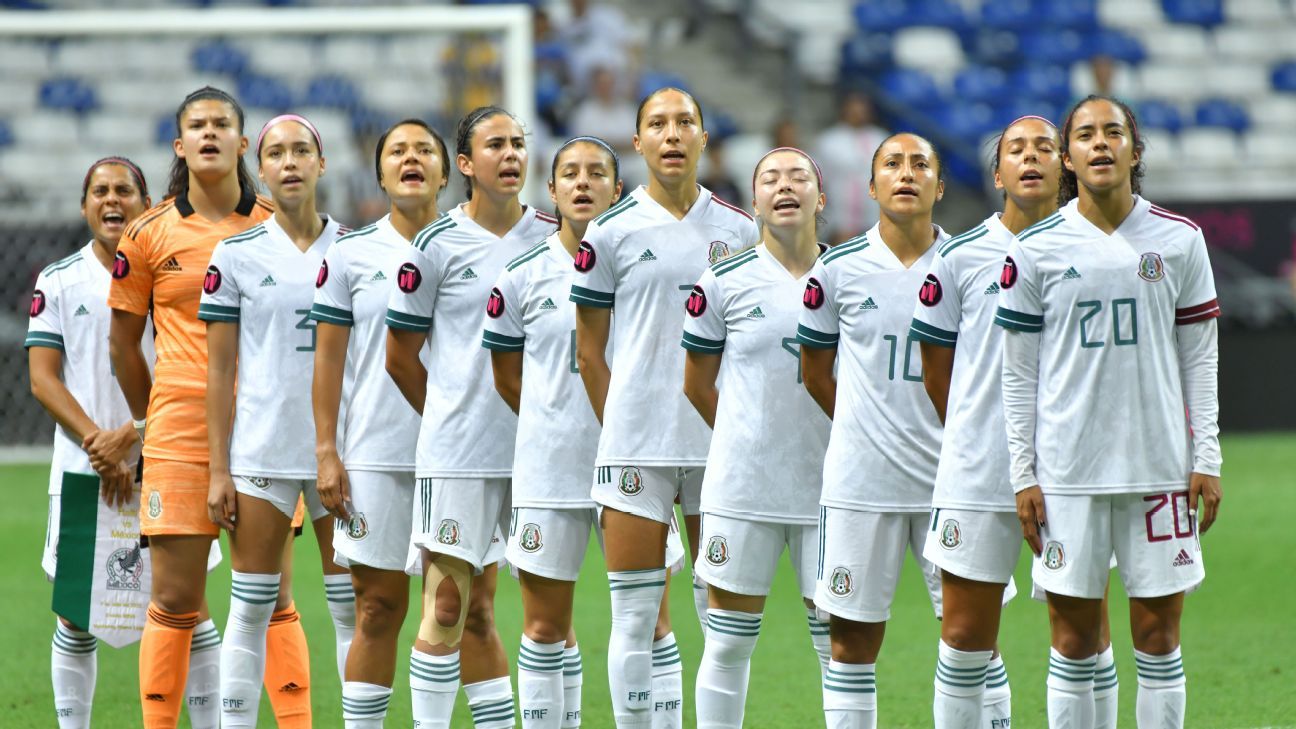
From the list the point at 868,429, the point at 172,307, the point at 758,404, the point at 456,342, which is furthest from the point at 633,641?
the point at 172,307

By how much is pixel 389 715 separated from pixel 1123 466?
10.4ft

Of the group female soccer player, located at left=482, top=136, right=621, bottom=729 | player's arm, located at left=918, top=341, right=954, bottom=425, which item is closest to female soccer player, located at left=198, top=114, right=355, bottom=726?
female soccer player, located at left=482, top=136, right=621, bottom=729

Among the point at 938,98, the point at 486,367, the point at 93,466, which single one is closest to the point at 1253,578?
the point at 486,367

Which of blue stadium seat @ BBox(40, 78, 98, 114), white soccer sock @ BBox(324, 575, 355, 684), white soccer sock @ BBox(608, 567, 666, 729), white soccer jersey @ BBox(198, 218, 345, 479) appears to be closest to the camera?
white soccer sock @ BBox(608, 567, 666, 729)

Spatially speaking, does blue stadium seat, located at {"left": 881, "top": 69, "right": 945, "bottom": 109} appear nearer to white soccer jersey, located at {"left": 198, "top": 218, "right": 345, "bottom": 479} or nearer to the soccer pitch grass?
the soccer pitch grass

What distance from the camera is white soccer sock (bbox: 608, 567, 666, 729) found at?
500 cm

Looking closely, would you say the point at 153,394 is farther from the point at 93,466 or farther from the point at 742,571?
the point at 742,571

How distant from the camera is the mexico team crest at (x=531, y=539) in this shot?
16.7ft

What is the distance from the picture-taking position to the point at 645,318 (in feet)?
16.9

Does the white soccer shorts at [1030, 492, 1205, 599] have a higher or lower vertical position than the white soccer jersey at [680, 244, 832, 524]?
lower

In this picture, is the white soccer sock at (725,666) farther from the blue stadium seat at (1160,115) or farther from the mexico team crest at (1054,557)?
the blue stadium seat at (1160,115)

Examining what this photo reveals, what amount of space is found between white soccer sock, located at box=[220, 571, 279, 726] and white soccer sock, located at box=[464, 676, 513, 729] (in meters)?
0.65

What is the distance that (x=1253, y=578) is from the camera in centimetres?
933

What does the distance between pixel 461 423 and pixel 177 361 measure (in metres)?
0.93
